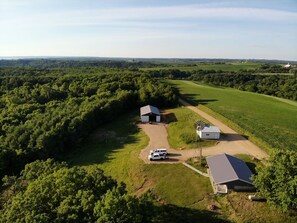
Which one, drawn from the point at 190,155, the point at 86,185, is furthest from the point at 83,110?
the point at 86,185

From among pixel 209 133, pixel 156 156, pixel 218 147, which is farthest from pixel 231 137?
pixel 156 156

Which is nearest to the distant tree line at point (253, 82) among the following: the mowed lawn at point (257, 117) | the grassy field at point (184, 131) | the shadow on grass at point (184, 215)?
the mowed lawn at point (257, 117)

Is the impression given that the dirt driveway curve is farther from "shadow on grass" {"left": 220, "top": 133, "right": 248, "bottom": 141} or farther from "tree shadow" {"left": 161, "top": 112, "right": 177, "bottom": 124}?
"tree shadow" {"left": 161, "top": 112, "right": 177, "bottom": 124}

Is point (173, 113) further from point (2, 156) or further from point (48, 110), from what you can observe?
point (2, 156)

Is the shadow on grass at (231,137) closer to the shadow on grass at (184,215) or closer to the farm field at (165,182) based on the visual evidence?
the farm field at (165,182)

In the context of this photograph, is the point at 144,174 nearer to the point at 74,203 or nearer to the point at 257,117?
the point at 74,203

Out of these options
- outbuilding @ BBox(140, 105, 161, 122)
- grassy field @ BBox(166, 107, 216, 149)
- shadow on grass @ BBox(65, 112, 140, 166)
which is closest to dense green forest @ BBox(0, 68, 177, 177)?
shadow on grass @ BBox(65, 112, 140, 166)
